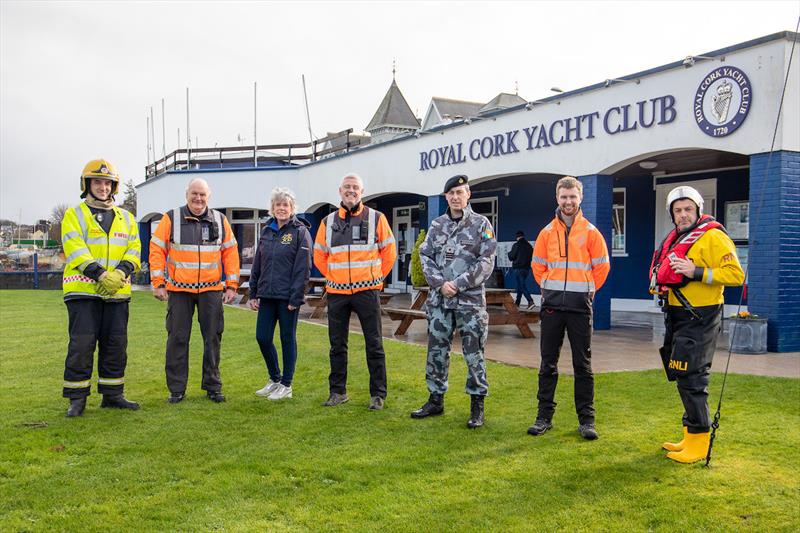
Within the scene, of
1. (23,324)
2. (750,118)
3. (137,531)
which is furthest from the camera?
(23,324)

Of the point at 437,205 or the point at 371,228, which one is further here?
the point at 437,205

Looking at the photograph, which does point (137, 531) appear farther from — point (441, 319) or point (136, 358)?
point (136, 358)

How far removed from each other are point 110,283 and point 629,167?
11.5 m

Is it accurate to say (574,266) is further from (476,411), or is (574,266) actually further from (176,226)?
(176,226)

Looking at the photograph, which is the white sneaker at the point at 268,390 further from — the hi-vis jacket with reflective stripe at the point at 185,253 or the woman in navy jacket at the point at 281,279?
the hi-vis jacket with reflective stripe at the point at 185,253

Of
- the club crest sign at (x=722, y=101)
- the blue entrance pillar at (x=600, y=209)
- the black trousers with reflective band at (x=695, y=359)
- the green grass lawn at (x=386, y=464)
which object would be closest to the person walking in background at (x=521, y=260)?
the blue entrance pillar at (x=600, y=209)

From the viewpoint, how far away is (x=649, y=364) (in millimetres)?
7930

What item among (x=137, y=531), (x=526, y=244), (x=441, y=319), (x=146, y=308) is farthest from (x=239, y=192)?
(x=137, y=531)

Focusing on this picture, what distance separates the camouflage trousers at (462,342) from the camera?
17.1ft

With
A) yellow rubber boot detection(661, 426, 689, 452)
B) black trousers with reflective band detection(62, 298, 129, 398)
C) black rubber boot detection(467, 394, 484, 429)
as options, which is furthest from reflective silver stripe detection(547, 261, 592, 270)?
black trousers with reflective band detection(62, 298, 129, 398)

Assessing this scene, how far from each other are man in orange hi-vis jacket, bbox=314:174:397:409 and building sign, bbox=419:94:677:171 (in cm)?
622

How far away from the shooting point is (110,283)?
213 inches

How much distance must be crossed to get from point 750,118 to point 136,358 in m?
8.31

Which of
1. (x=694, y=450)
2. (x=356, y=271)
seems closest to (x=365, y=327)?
(x=356, y=271)
